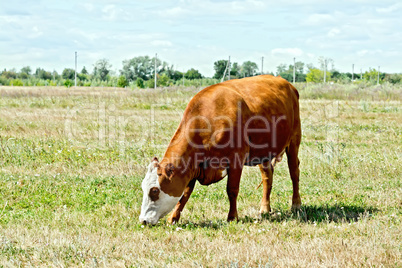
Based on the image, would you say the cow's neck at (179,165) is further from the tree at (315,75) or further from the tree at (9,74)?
the tree at (9,74)

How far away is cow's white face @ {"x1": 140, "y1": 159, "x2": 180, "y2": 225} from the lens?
563cm

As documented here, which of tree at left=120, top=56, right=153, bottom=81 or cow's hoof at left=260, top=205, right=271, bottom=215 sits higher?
tree at left=120, top=56, right=153, bottom=81

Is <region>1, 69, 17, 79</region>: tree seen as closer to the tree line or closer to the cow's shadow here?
the tree line

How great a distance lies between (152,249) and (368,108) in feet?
62.0

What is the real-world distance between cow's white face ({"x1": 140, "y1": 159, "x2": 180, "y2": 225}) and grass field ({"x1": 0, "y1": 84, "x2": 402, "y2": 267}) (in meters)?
0.18

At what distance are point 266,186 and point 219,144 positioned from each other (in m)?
1.65

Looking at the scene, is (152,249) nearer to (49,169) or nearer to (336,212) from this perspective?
(336,212)

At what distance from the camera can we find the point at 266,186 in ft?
23.9

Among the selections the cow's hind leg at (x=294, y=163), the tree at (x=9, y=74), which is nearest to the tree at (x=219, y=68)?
the tree at (x=9, y=74)

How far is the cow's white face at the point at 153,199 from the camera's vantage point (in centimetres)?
563

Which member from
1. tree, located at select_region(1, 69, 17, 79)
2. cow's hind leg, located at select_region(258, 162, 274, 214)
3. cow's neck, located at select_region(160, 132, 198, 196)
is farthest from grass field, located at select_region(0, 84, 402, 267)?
tree, located at select_region(1, 69, 17, 79)

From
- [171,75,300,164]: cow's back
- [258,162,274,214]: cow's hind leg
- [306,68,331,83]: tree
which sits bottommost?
Answer: [258,162,274,214]: cow's hind leg

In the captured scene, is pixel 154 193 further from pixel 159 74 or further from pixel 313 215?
pixel 159 74

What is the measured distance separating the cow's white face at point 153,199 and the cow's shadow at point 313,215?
0.47 m
